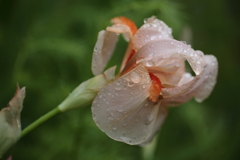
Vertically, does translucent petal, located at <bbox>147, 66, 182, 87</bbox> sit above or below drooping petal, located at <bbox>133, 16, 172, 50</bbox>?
below

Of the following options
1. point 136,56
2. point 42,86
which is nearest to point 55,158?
point 42,86

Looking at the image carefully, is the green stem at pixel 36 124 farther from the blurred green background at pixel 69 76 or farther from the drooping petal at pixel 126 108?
the blurred green background at pixel 69 76

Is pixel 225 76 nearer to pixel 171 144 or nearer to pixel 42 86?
pixel 171 144

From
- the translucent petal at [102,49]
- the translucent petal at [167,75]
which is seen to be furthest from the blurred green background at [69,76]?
the translucent petal at [167,75]

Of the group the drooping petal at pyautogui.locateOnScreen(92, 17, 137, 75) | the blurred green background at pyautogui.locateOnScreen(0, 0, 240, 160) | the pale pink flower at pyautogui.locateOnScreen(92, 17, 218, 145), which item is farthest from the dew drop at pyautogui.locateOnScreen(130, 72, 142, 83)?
the blurred green background at pyautogui.locateOnScreen(0, 0, 240, 160)

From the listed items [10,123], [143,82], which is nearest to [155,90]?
[143,82]

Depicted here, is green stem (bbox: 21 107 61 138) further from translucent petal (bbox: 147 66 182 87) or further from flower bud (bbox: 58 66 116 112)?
translucent petal (bbox: 147 66 182 87)
